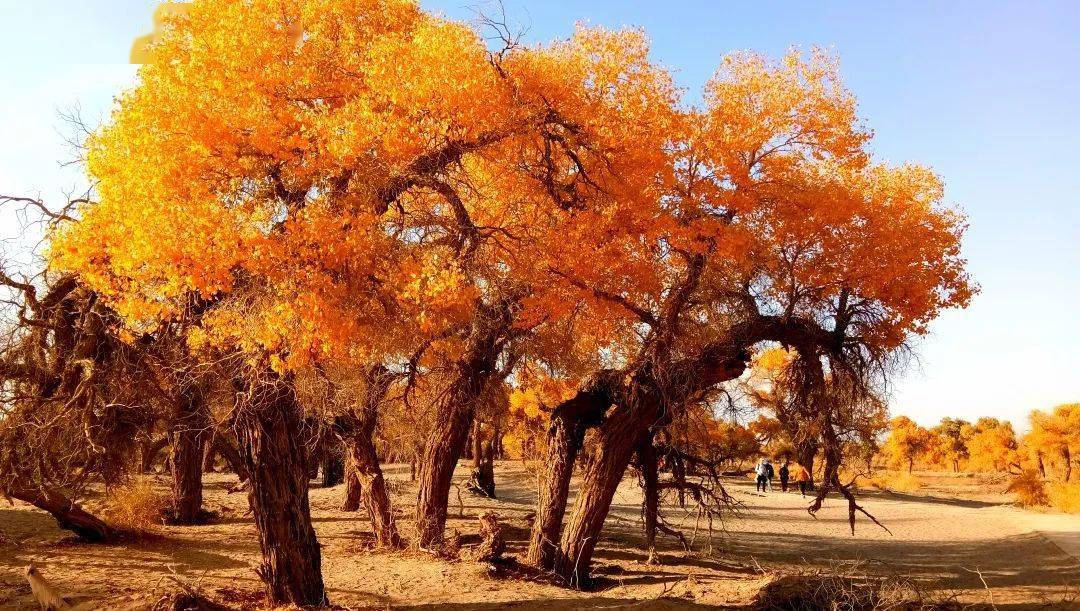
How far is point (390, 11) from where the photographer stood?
1117 centimetres

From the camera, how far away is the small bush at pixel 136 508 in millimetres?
13750

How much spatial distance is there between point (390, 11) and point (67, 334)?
20.7 feet

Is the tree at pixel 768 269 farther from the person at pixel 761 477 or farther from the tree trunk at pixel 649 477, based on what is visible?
the person at pixel 761 477

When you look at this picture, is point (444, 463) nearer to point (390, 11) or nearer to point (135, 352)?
point (135, 352)

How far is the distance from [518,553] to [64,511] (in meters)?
7.73

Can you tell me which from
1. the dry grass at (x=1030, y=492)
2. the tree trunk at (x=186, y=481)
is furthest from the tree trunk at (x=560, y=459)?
the dry grass at (x=1030, y=492)

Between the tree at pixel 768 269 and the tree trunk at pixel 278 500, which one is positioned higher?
the tree at pixel 768 269

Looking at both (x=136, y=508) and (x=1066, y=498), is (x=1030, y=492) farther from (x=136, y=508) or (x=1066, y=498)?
(x=136, y=508)

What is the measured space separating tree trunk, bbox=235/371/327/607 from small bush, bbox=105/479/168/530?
6.08 m

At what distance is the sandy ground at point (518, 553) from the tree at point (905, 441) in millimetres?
32660

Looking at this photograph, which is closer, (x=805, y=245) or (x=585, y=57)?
(x=585, y=57)

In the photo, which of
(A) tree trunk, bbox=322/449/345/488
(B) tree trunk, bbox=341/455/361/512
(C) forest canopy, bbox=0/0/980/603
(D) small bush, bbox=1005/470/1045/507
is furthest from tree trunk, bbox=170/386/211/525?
(D) small bush, bbox=1005/470/1045/507

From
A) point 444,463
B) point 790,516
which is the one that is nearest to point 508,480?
point 790,516

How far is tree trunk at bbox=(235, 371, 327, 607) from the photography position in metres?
8.89
